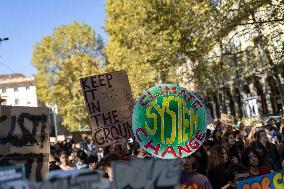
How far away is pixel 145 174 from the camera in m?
3.25

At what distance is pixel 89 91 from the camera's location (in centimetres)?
841

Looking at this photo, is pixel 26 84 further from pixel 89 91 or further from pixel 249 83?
pixel 89 91

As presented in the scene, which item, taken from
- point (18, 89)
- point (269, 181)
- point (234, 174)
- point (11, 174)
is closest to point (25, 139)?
point (234, 174)

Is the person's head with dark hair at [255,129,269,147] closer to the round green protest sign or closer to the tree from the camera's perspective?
the round green protest sign

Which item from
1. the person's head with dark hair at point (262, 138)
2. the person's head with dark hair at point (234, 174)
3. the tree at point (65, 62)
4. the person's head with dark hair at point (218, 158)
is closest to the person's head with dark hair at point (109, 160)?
the person's head with dark hair at point (218, 158)

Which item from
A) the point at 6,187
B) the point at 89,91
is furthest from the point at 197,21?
the point at 6,187

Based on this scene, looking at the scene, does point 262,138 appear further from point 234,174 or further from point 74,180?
point 74,180

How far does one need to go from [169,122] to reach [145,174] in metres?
2.94

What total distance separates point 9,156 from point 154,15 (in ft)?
71.1

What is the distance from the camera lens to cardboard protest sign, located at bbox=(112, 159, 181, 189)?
321 cm

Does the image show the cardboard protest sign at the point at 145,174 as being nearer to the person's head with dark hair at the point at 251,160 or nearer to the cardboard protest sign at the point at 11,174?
the cardboard protest sign at the point at 11,174

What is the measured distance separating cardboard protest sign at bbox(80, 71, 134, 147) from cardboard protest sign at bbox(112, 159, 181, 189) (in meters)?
4.81

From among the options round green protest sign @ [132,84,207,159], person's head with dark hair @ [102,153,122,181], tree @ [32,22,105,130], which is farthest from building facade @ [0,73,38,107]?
person's head with dark hair @ [102,153,122,181]

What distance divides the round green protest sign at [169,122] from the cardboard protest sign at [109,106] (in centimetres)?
200
